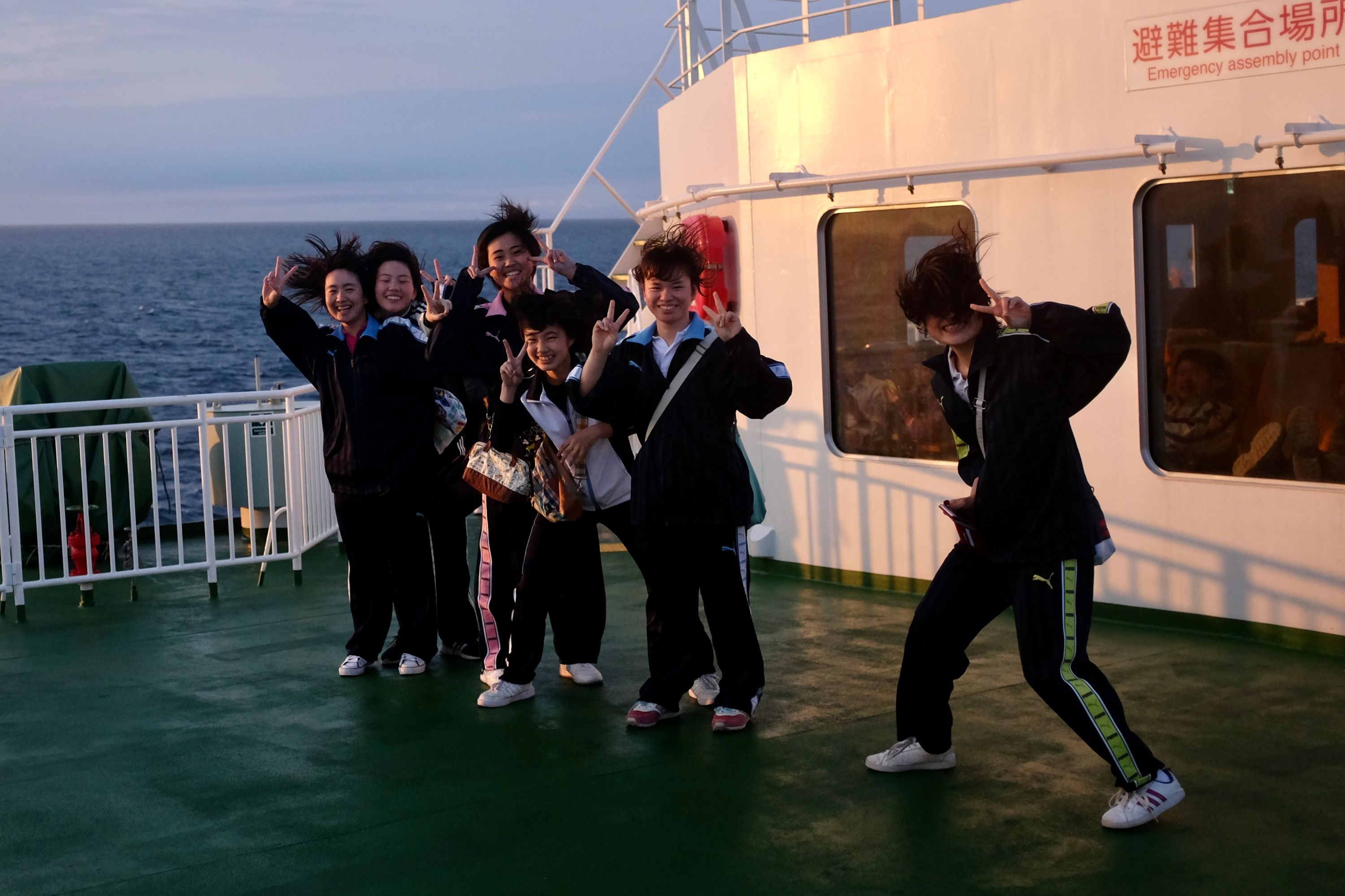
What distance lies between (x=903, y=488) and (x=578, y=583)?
246 centimetres

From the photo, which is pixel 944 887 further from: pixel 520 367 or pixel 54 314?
pixel 54 314

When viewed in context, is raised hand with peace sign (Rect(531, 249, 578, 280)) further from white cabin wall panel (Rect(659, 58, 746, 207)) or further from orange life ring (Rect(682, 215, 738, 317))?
white cabin wall panel (Rect(659, 58, 746, 207))

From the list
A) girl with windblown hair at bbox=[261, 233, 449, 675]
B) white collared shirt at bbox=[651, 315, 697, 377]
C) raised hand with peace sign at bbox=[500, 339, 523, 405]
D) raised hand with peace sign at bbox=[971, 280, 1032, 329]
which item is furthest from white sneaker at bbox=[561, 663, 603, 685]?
raised hand with peace sign at bbox=[971, 280, 1032, 329]

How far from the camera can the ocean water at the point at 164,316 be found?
46.0 metres

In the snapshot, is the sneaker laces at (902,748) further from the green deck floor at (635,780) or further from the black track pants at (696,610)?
the black track pants at (696,610)

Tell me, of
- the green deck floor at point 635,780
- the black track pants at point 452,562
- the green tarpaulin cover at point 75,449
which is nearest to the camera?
the green deck floor at point 635,780

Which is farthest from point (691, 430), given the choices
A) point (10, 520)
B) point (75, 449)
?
point (75, 449)

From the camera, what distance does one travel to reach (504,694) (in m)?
5.93

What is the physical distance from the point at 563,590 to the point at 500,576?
11.0 inches

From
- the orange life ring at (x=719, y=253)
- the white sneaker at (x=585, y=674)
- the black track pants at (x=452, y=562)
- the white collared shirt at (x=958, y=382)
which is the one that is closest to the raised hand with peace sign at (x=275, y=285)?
the black track pants at (x=452, y=562)

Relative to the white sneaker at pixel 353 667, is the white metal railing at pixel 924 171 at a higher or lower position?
higher

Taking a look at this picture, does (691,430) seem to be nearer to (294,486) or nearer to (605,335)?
(605,335)

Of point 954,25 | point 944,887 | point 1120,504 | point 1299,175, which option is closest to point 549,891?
point 944,887

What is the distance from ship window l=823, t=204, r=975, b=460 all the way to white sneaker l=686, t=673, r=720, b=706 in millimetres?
2479
